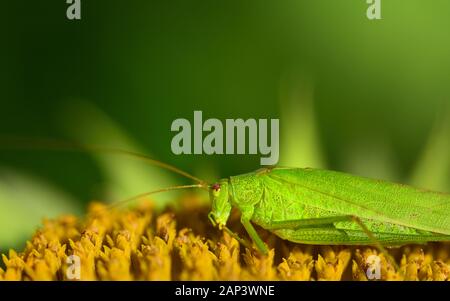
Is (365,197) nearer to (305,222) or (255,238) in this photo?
(305,222)

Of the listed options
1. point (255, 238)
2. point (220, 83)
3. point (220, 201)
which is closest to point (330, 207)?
point (255, 238)

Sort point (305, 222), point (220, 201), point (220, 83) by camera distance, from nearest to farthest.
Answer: point (305, 222)
point (220, 201)
point (220, 83)

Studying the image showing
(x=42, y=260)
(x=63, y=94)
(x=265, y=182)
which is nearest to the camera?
(x=42, y=260)

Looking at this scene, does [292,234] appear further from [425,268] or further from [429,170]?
[429,170]

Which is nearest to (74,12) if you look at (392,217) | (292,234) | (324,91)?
(324,91)

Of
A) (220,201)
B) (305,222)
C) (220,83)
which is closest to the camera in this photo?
(305,222)

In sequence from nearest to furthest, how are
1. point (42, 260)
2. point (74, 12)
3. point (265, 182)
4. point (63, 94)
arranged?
point (42, 260), point (265, 182), point (74, 12), point (63, 94)
